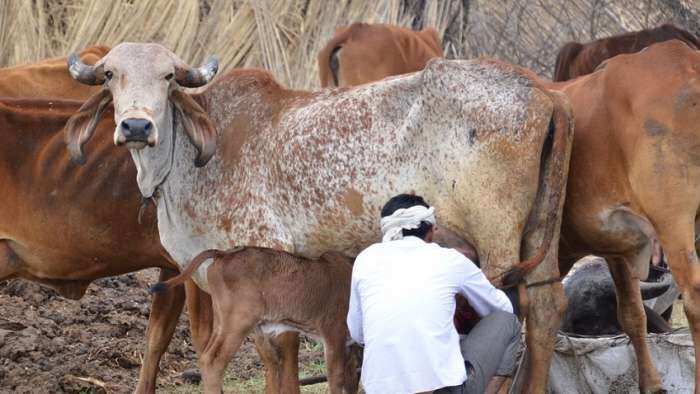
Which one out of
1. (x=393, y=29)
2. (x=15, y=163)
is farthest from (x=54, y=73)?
(x=393, y=29)

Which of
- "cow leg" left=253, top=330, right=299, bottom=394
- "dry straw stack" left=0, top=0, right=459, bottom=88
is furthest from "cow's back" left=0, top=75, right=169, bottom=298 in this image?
"dry straw stack" left=0, top=0, right=459, bottom=88

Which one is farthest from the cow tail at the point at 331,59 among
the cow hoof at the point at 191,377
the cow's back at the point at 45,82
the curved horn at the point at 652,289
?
the curved horn at the point at 652,289

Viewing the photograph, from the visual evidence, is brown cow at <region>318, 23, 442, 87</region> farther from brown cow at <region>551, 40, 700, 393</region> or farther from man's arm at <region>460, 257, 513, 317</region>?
man's arm at <region>460, 257, 513, 317</region>

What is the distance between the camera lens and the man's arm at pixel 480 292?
247 inches

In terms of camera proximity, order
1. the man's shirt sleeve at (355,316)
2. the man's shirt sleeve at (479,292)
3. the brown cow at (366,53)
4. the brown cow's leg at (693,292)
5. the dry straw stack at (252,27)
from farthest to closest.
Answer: the dry straw stack at (252,27) → the brown cow at (366,53) → the brown cow's leg at (693,292) → the man's shirt sleeve at (355,316) → the man's shirt sleeve at (479,292)

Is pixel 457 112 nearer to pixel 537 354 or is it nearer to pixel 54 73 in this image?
pixel 537 354

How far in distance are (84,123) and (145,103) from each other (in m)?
0.67

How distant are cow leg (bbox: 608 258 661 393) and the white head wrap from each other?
1.82 m

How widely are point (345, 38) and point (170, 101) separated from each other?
4.75 m

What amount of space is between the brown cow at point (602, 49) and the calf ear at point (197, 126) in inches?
149

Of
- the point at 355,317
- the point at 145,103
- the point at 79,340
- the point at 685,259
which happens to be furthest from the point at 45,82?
the point at 685,259

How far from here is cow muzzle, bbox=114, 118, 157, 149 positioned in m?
7.10

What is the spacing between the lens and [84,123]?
25.7ft

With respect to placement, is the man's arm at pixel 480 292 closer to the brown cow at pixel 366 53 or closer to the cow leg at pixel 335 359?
the cow leg at pixel 335 359
